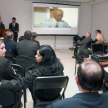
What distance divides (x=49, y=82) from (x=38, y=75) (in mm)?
161

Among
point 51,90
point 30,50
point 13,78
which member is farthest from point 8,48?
point 51,90

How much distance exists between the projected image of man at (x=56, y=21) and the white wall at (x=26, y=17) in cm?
71

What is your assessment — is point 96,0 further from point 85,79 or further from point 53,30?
point 85,79

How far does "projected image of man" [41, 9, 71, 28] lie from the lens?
734 centimetres

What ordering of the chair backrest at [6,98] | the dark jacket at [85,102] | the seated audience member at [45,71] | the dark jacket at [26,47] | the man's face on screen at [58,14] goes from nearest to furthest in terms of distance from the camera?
the dark jacket at [85,102]
the chair backrest at [6,98]
the seated audience member at [45,71]
the dark jacket at [26,47]
the man's face on screen at [58,14]

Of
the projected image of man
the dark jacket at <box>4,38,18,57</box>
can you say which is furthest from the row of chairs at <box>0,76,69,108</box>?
the projected image of man

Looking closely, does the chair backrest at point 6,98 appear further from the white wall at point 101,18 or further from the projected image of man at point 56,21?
the white wall at point 101,18

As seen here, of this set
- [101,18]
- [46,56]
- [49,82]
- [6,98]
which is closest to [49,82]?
[49,82]

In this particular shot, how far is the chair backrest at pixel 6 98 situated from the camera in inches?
58.8

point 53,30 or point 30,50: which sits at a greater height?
point 53,30

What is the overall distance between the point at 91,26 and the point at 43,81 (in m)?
7.48

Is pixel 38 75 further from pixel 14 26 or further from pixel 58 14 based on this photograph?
pixel 58 14

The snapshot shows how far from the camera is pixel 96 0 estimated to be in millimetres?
6930

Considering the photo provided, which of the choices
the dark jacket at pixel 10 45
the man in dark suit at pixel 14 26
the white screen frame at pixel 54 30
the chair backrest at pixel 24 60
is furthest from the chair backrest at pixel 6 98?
the white screen frame at pixel 54 30
